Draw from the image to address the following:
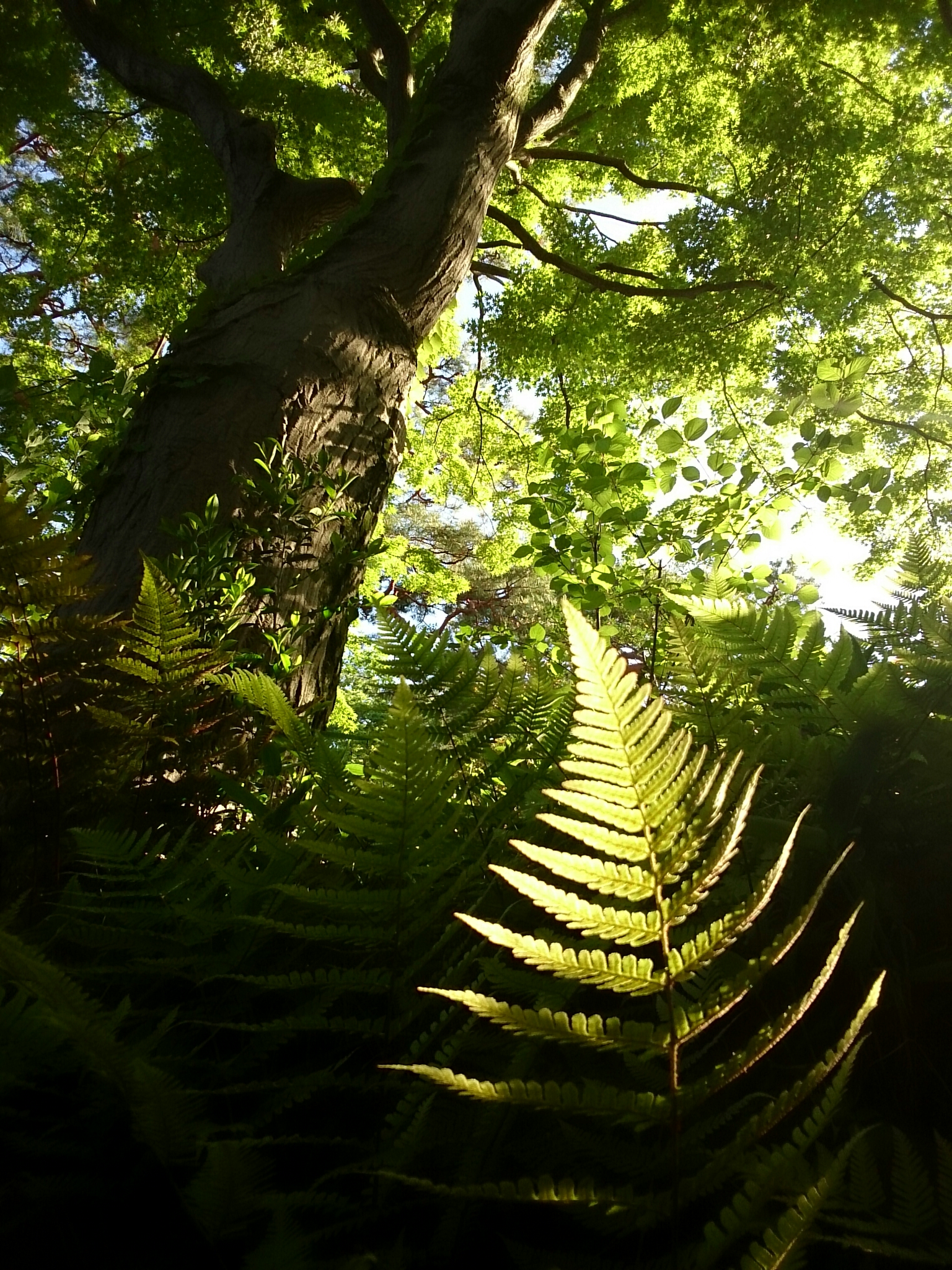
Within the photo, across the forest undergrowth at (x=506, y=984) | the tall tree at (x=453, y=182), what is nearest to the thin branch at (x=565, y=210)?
the tall tree at (x=453, y=182)

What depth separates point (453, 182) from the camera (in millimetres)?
3824

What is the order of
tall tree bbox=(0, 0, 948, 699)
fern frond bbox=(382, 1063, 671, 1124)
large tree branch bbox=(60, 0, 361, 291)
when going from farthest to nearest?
1. large tree branch bbox=(60, 0, 361, 291)
2. tall tree bbox=(0, 0, 948, 699)
3. fern frond bbox=(382, 1063, 671, 1124)

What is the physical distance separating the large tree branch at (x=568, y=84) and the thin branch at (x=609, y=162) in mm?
713

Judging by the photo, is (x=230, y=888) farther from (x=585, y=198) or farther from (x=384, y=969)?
(x=585, y=198)

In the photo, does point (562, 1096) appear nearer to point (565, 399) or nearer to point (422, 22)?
point (565, 399)

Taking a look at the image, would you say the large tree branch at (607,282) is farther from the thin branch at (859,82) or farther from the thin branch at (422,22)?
the thin branch at (422,22)

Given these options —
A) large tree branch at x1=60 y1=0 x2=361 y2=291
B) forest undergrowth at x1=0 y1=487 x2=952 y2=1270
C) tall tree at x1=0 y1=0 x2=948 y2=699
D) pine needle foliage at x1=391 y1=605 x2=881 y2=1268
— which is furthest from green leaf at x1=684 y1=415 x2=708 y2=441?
pine needle foliage at x1=391 y1=605 x2=881 y2=1268

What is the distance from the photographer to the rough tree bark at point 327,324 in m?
2.39

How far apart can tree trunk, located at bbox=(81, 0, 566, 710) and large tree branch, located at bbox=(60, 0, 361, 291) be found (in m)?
1.01

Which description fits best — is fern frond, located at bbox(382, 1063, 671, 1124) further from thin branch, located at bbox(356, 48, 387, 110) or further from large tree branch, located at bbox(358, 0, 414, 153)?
thin branch, located at bbox(356, 48, 387, 110)

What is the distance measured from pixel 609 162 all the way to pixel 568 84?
1531mm

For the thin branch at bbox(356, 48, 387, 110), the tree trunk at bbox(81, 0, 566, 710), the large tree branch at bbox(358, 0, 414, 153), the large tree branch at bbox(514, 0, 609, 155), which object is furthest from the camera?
the thin branch at bbox(356, 48, 387, 110)

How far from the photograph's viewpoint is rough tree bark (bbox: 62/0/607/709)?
239 centimetres

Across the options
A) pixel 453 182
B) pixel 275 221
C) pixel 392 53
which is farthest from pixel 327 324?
pixel 392 53
